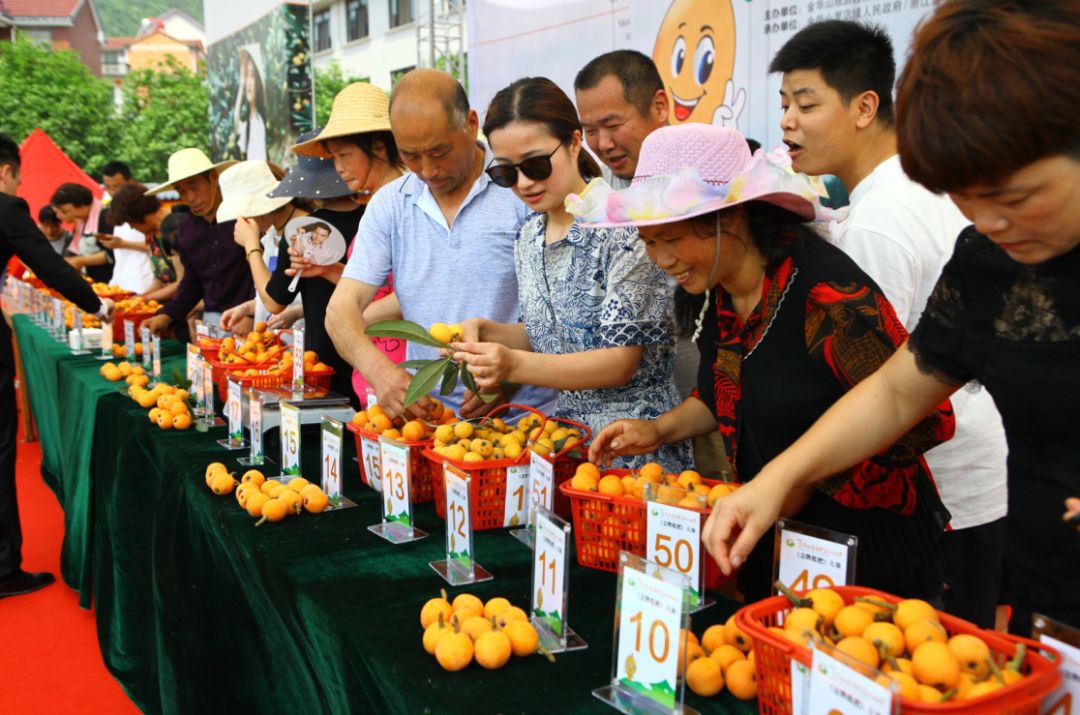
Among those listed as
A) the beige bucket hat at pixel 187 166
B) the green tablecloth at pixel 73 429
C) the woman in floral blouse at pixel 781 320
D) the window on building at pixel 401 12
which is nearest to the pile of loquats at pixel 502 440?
the woman in floral blouse at pixel 781 320

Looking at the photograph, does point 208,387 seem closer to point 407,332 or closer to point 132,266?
point 407,332

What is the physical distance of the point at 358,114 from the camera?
2992mm

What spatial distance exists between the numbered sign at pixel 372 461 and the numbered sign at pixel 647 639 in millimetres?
997

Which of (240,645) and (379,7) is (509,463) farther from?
(379,7)

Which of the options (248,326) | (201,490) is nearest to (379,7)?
Answer: (248,326)

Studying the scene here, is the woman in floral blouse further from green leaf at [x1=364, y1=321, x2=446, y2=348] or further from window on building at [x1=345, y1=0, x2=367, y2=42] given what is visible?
window on building at [x1=345, y1=0, x2=367, y2=42]

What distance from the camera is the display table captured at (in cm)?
117

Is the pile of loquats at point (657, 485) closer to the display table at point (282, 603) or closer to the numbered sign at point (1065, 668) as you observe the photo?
the display table at point (282, 603)

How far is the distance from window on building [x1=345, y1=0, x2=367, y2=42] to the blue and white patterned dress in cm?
2548

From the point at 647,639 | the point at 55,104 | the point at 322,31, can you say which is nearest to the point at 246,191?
the point at 647,639

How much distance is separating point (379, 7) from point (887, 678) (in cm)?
2620

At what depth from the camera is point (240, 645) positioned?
76.2 inches

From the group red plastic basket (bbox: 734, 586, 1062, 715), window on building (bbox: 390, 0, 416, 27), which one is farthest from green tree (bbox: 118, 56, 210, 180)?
red plastic basket (bbox: 734, 586, 1062, 715)

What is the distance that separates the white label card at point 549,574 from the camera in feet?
3.83
